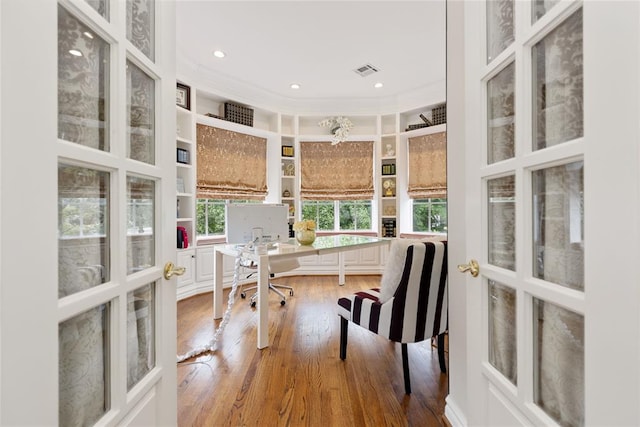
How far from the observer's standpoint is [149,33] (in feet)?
3.12

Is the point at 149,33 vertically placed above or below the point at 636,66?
above

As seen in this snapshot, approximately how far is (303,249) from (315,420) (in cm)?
146

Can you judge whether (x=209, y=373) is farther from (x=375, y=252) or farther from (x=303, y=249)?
(x=375, y=252)

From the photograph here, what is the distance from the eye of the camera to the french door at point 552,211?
0.53m

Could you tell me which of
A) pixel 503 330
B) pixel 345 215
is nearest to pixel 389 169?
pixel 345 215

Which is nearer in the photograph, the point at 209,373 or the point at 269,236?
the point at 209,373

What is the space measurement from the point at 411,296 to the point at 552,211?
1.12 m

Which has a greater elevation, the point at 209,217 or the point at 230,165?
the point at 230,165

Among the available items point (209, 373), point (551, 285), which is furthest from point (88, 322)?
point (209, 373)

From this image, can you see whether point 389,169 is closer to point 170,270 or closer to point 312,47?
point 312,47

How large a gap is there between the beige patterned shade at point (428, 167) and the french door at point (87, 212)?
4.33 m

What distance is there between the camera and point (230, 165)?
14.6ft

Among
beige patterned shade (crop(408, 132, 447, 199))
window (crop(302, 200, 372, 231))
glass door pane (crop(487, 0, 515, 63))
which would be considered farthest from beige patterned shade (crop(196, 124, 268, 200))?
glass door pane (crop(487, 0, 515, 63))

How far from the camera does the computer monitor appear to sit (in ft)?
9.15
